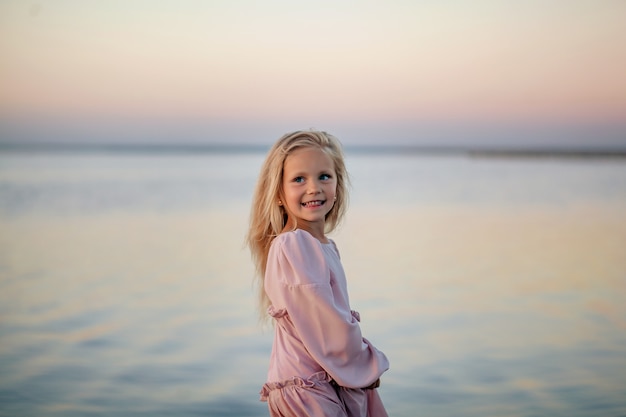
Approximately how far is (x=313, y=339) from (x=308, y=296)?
0.10 metres

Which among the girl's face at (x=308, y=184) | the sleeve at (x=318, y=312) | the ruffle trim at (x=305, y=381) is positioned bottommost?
the ruffle trim at (x=305, y=381)

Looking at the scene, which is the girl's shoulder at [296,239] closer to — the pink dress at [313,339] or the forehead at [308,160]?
the pink dress at [313,339]

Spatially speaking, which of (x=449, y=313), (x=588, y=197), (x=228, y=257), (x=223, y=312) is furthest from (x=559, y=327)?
(x=588, y=197)

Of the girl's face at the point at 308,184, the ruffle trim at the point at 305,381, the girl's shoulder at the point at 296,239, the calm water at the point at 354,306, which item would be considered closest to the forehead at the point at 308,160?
the girl's face at the point at 308,184

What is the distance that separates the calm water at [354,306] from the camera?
389 cm

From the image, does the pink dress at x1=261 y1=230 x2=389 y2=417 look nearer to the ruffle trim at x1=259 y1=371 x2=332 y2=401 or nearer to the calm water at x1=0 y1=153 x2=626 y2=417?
the ruffle trim at x1=259 y1=371 x2=332 y2=401

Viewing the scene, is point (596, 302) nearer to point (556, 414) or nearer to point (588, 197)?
point (556, 414)

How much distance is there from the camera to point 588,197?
40.1 feet

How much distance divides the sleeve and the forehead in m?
0.20

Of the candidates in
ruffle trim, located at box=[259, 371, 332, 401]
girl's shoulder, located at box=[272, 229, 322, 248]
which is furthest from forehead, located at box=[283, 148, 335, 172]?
ruffle trim, located at box=[259, 371, 332, 401]

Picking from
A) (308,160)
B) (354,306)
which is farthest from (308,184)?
(354,306)

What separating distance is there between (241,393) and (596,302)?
2.76m

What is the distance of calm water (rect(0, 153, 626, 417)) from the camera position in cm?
389

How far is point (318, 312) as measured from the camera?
192 centimetres
